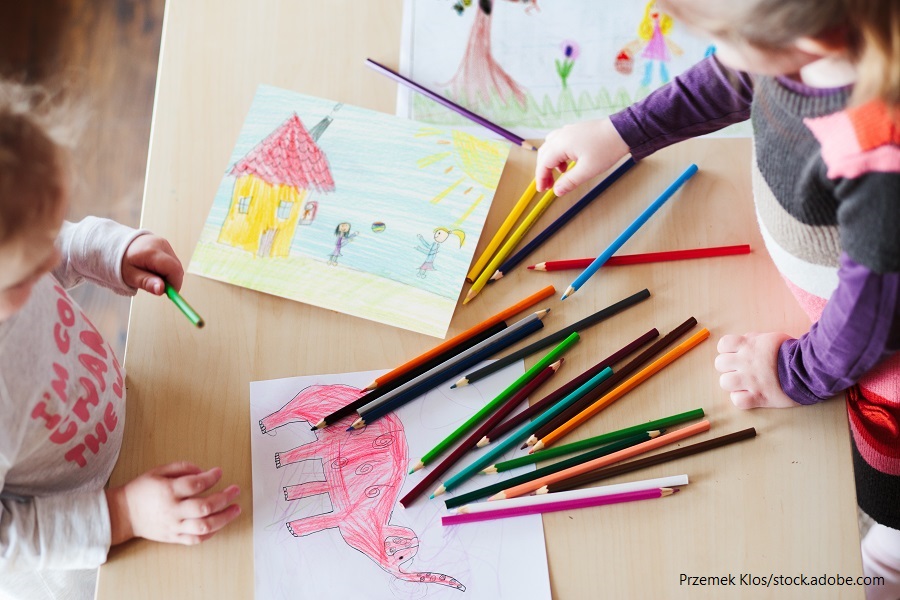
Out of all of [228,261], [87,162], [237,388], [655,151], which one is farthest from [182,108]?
[87,162]

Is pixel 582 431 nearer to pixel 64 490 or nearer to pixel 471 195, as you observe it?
pixel 471 195

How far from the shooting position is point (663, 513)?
656 mm

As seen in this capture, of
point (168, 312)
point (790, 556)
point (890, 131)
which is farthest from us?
point (168, 312)

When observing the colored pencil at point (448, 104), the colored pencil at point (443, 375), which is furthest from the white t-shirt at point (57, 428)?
the colored pencil at point (448, 104)

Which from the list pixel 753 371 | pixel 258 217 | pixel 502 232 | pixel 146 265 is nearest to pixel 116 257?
pixel 146 265

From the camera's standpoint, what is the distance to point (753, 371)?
2.24ft

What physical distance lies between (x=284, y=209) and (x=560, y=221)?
0.28 metres

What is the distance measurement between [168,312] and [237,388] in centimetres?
11

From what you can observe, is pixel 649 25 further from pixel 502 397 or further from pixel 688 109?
pixel 502 397

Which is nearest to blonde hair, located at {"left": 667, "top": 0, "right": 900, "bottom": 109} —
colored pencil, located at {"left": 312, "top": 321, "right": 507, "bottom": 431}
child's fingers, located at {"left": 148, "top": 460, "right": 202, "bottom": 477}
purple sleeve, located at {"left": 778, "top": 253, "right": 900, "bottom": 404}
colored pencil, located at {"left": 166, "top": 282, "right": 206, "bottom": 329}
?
purple sleeve, located at {"left": 778, "top": 253, "right": 900, "bottom": 404}

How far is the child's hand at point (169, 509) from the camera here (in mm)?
644

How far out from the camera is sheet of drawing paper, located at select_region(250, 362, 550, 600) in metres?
0.64

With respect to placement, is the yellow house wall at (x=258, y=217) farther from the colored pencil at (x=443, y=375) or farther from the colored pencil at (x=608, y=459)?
the colored pencil at (x=608, y=459)

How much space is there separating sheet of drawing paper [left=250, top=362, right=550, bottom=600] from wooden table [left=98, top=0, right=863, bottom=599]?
18 mm
